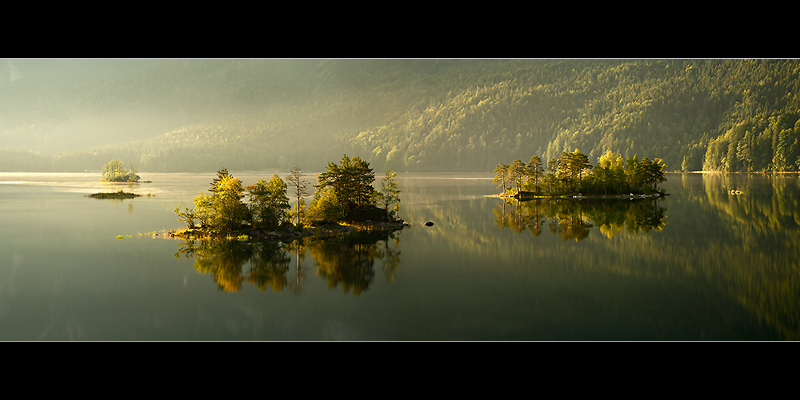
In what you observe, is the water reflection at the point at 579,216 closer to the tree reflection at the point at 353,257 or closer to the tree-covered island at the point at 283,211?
the tree-covered island at the point at 283,211

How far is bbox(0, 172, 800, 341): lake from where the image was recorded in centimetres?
3088

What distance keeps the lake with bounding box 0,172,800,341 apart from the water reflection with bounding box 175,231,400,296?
9.5 inches

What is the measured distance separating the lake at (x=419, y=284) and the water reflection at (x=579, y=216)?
3.29ft

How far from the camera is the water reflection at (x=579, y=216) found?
69.5 metres

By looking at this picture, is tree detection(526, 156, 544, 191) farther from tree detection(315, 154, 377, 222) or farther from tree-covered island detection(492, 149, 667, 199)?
tree detection(315, 154, 377, 222)

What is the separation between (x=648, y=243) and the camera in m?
58.3

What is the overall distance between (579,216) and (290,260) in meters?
51.9

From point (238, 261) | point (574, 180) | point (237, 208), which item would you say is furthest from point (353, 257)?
point (574, 180)

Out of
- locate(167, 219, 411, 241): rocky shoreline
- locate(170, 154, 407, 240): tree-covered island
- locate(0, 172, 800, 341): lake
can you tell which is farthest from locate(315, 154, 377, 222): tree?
locate(0, 172, 800, 341): lake

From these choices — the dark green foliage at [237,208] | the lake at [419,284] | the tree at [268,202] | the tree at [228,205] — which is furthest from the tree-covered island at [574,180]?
the tree at [228,205]

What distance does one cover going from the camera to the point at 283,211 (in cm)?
6606

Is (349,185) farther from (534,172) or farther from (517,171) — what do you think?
(534,172)
